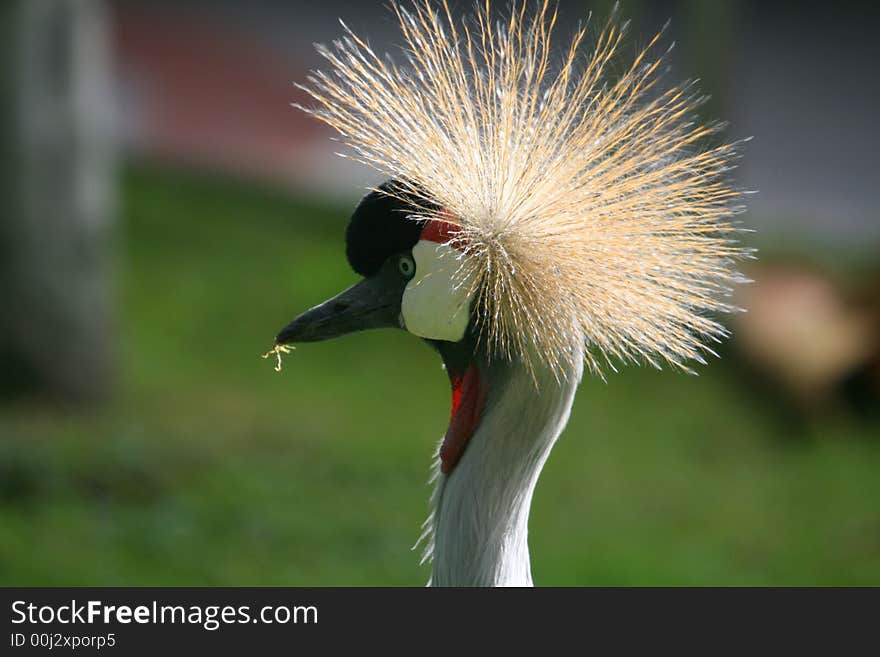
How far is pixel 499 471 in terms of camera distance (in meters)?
1.31

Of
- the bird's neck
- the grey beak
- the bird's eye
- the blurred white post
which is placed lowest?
the bird's neck

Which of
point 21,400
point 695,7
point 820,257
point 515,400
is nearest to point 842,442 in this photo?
point 820,257

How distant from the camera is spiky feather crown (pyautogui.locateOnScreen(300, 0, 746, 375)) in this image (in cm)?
123

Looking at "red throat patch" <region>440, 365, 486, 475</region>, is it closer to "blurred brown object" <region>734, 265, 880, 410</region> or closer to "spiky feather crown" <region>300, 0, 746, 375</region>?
"spiky feather crown" <region>300, 0, 746, 375</region>

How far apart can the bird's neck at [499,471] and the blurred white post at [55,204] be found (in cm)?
261

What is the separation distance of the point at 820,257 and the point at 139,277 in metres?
2.97

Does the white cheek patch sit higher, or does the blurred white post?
the blurred white post

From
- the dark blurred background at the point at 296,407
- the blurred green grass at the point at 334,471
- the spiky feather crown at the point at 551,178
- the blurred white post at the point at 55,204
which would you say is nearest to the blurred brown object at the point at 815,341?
the dark blurred background at the point at 296,407

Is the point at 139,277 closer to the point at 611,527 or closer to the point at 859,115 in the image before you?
the point at 611,527

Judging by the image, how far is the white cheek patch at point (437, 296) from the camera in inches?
49.3

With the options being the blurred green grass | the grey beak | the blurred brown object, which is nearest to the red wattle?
the grey beak

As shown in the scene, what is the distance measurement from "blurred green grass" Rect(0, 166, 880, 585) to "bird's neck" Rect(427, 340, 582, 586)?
1.66 meters

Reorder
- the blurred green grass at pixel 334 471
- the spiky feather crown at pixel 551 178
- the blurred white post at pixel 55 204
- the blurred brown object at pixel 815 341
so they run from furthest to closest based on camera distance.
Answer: the blurred brown object at pixel 815 341, the blurred white post at pixel 55 204, the blurred green grass at pixel 334 471, the spiky feather crown at pixel 551 178

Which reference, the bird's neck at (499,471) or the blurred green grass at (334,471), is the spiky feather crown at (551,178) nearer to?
the bird's neck at (499,471)
